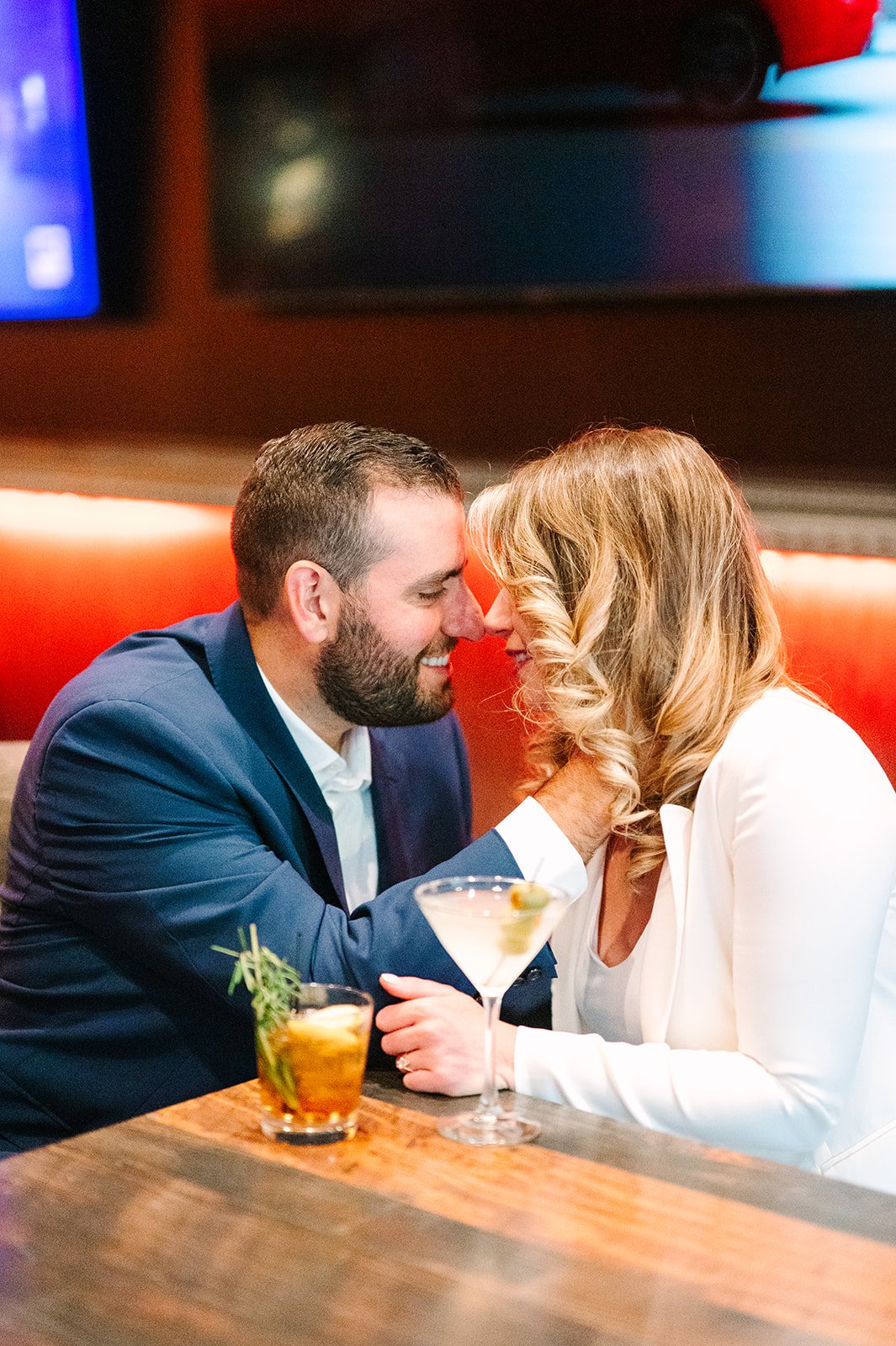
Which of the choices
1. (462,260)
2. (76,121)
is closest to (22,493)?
(76,121)

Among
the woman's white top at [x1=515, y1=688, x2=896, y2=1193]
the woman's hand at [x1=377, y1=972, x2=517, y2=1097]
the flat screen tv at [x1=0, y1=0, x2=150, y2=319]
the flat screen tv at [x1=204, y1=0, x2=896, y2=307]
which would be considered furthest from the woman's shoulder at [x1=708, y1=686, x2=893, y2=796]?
the flat screen tv at [x1=0, y1=0, x2=150, y2=319]

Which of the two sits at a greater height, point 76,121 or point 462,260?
point 76,121

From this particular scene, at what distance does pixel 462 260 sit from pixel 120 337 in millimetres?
1169

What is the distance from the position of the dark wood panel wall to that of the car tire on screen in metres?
0.39

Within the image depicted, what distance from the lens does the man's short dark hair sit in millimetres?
2340

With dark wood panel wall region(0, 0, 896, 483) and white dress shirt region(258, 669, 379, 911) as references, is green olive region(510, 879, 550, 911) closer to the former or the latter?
white dress shirt region(258, 669, 379, 911)

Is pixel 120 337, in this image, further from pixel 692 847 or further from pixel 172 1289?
pixel 172 1289

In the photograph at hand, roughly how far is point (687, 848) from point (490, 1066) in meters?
0.51

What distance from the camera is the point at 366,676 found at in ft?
7.74

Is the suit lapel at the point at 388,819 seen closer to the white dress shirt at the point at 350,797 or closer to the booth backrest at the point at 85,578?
the white dress shirt at the point at 350,797

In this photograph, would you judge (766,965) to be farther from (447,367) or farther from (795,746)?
(447,367)

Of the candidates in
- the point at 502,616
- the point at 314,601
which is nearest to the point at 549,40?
the point at 314,601

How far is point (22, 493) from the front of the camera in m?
4.08

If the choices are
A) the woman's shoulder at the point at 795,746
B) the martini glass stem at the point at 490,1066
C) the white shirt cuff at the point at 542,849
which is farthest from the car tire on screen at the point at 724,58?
the martini glass stem at the point at 490,1066
